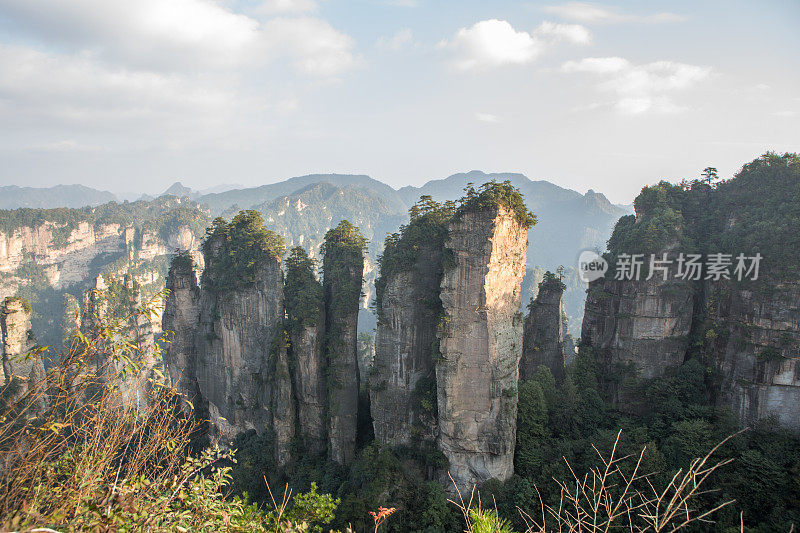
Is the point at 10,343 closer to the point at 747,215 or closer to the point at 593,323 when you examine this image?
the point at 593,323

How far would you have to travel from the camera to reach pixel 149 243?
101000mm

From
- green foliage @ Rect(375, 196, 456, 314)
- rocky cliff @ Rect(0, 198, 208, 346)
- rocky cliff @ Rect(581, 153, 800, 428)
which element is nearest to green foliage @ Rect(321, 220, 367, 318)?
green foliage @ Rect(375, 196, 456, 314)

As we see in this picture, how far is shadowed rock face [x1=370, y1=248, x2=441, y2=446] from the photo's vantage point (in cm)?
1927

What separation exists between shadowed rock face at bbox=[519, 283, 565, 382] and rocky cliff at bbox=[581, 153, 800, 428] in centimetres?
261

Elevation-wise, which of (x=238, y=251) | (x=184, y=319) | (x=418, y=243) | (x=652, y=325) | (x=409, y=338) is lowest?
(x=184, y=319)

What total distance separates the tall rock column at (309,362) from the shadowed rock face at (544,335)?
1215 centimetres

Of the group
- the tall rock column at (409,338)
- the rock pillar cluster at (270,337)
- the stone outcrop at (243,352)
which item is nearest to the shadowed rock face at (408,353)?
the tall rock column at (409,338)

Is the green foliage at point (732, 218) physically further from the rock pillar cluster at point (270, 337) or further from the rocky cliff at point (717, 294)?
the rock pillar cluster at point (270, 337)

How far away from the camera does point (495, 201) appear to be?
16828 mm

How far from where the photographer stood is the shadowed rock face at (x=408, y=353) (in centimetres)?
1927

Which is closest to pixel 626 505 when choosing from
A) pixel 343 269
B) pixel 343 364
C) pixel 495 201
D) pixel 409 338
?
pixel 409 338

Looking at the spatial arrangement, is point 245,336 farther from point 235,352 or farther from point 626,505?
point 626,505

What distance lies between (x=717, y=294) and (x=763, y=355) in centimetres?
315

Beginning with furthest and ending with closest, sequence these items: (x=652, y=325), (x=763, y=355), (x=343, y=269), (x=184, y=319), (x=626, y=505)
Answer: (x=184, y=319), (x=343, y=269), (x=652, y=325), (x=763, y=355), (x=626, y=505)
